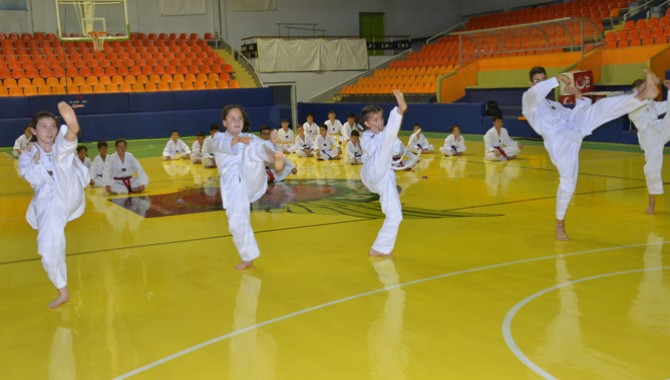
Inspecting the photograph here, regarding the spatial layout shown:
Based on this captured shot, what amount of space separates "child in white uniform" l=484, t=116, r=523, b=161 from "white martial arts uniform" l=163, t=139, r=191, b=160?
6772 mm

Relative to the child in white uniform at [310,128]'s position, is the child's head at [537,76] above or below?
above

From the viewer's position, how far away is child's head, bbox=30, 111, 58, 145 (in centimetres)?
548

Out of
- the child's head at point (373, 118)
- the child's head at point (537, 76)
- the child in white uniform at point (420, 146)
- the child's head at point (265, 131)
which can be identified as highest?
the child's head at point (537, 76)

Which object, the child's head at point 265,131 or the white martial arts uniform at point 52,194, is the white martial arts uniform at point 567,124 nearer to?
the white martial arts uniform at point 52,194

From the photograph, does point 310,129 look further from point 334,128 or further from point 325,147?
point 325,147

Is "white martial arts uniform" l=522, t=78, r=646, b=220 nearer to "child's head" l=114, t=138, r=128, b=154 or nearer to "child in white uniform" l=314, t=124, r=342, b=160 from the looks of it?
"child's head" l=114, t=138, r=128, b=154

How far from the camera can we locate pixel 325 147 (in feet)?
53.5

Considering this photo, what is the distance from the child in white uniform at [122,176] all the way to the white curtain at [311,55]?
14.8 metres

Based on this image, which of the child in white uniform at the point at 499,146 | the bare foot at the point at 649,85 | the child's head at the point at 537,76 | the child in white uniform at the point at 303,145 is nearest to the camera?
the bare foot at the point at 649,85

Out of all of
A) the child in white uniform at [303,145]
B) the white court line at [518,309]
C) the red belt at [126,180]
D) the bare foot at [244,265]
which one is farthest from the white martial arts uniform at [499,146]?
the bare foot at [244,265]

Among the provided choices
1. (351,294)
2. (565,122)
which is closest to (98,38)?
(565,122)

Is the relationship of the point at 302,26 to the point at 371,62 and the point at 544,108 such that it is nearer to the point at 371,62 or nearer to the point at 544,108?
the point at 371,62

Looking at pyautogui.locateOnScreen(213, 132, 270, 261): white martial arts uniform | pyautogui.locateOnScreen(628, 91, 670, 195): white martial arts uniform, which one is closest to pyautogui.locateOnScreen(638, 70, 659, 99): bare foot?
pyautogui.locateOnScreen(628, 91, 670, 195): white martial arts uniform

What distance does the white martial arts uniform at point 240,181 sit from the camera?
6410 millimetres
